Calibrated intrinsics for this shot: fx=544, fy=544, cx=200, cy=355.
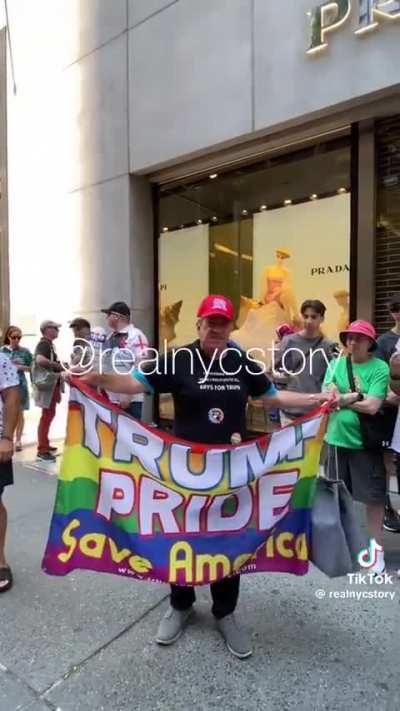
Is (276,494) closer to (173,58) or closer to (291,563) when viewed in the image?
(291,563)

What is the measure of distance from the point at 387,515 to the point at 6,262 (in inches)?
363

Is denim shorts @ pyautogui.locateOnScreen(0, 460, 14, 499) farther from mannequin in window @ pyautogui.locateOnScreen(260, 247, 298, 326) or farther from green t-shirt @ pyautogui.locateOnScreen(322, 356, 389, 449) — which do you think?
mannequin in window @ pyautogui.locateOnScreen(260, 247, 298, 326)

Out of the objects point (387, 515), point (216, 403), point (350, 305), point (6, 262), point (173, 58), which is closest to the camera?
point (216, 403)

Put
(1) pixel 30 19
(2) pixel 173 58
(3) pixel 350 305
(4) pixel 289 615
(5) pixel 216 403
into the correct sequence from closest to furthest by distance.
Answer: (5) pixel 216 403 → (4) pixel 289 615 → (3) pixel 350 305 → (2) pixel 173 58 → (1) pixel 30 19

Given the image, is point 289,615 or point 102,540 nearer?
point 102,540

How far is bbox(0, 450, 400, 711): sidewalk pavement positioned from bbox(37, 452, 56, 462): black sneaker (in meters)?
3.08

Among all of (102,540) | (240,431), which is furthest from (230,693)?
(240,431)

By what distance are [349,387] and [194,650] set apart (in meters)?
1.76

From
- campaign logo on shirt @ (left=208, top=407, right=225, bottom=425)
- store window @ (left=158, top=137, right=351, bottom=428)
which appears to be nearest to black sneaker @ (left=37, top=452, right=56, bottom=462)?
store window @ (left=158, top=137, right=351, bottom=428)

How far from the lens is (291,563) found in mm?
2764

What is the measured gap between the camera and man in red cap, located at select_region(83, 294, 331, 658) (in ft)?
8.67

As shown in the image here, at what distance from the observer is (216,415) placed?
2664 mm

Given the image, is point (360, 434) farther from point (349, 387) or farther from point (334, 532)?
point (334, 532)

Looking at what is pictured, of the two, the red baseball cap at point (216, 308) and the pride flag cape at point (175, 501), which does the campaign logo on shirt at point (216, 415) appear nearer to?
the pride flag cape at point (175, 501)
